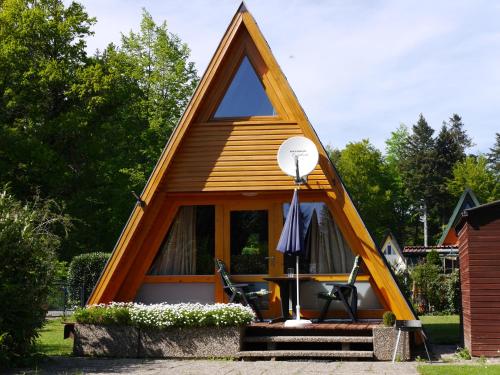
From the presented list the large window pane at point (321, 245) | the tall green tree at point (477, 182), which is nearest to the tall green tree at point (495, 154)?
the tall green tree at point (477, 182)

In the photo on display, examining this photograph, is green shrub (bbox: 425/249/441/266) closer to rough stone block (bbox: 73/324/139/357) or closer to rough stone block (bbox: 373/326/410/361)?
rough stone block (bbox: 373/326/410/361)

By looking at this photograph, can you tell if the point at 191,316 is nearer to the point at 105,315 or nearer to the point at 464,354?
the point at 105,315

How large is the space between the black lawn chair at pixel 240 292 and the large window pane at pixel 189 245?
51cm

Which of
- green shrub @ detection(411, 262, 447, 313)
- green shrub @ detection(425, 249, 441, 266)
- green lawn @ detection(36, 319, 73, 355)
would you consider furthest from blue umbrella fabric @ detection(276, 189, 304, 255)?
green shrub @ detection(425, 249, 441, 266)

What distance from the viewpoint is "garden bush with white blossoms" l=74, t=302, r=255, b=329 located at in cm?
987

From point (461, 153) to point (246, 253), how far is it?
53343 millimetres

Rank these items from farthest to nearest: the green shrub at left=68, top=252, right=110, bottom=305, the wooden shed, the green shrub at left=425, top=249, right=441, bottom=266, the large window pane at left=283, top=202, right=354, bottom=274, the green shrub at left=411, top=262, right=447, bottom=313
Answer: the green shrub at left=425, top=249, right=441, bottom=266, the green shrub at left=411, top=262, right=447, bottom=313, the green shrub at left=68, top=252, right=110, bottom=305, the large window pane at left=283, top=202, right=354, bottom=274, the wooden shed

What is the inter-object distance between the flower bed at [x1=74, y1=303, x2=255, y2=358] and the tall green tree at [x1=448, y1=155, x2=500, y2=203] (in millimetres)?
40539

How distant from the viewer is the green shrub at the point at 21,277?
28.5 feet

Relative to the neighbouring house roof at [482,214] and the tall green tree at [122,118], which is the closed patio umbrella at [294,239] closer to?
the neighbouring house roof at [482,214]

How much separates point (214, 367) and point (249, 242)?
3518 mm

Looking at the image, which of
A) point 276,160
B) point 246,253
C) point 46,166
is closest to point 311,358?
point 246,253

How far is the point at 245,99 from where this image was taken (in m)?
12.0

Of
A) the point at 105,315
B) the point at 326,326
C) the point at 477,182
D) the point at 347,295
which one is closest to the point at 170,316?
the point at 105,315
